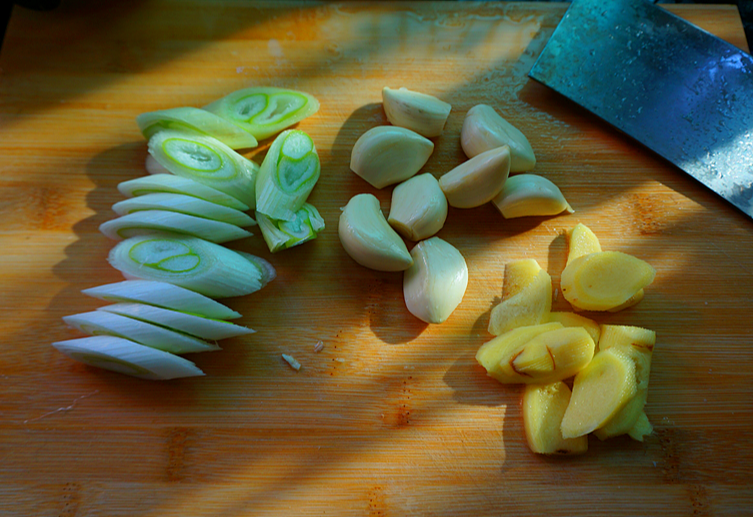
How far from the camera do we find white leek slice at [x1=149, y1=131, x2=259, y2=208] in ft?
4.88

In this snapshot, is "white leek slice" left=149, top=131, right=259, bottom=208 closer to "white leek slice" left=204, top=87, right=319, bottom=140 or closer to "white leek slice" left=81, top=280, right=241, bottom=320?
"white leek slice" left=204, top=87, right=319, bottom=140

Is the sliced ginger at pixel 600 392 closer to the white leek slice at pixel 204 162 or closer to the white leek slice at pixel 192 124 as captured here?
the white leek slice at pixel 204 162

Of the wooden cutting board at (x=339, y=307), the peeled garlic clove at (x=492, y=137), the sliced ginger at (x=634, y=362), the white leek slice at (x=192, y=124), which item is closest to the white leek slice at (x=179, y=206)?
the wooden cutting board at (x=339, y=307)

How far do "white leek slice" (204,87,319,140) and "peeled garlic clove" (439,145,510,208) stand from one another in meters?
0.56

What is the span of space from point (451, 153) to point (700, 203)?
862 millimetres

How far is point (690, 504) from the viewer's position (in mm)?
1271

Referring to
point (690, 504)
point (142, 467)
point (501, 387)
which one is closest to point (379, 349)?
point (501, 387)

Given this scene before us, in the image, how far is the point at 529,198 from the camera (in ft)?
4.98

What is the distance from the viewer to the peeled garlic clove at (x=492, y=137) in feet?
5.18

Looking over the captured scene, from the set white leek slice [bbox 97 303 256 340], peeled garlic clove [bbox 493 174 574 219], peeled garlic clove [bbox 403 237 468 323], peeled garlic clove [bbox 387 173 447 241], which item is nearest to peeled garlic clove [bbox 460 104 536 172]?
peeled garlic clove [bbox 493 174 574 219]

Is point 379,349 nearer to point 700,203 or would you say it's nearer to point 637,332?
point 637,332

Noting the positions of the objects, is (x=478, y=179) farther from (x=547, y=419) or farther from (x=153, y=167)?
(x=153, y=167)

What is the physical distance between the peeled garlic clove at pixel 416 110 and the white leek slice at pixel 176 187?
62cm

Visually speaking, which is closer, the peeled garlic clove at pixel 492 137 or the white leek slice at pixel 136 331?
the white leek slice at pixel 136 331
